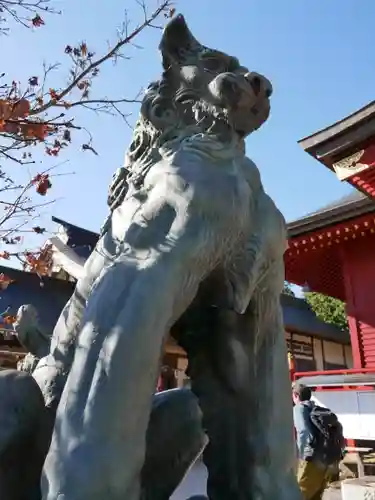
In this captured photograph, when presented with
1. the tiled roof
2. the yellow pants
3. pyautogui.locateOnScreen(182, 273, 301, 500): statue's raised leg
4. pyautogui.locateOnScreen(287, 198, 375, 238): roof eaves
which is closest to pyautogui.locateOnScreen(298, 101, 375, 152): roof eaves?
pyautogui.locateOnScreen(287, 198, 375, 238): roof eaves

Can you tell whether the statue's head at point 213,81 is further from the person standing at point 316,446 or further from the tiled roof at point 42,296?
the tiled roof at point 42,296

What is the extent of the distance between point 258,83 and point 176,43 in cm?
23

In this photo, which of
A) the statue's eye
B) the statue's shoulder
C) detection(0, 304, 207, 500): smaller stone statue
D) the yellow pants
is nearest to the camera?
detection(0, 304, 207, 500): smaller stone statue

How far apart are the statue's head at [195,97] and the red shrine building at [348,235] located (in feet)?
16.5

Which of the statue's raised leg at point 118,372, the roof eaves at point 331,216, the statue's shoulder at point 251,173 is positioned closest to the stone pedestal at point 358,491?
the roof eaves at point 331,216

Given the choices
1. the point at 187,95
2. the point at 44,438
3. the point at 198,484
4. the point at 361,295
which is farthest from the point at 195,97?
the point at 361,295

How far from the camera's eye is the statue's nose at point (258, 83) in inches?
47.2

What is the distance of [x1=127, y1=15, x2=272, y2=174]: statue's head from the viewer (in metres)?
1.17

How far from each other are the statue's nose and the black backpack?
370cm

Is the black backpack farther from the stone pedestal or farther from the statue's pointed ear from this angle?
the statue's pointed ear

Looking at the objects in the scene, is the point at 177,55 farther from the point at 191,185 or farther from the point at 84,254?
the point at 84,254

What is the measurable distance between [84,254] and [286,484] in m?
11.6

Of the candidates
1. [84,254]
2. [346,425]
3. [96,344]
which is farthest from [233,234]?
[84,254]

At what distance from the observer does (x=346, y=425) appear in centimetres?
687
